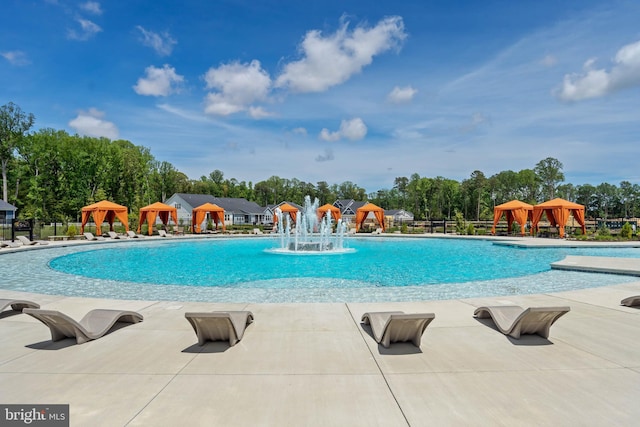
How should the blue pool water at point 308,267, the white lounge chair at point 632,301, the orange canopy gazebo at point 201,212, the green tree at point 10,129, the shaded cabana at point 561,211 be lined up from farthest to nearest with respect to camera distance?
the green tree at point 10,129, the orange canopy gazebo at point 201,212, the shaded cabana at point 561,211, the blue pool water at point 308,267, the white lounge chair at point 632,301

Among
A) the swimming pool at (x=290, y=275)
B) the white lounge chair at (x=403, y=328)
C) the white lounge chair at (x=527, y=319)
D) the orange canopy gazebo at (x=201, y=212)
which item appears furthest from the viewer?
the orange canopy gazebo at (x=201, y=212)

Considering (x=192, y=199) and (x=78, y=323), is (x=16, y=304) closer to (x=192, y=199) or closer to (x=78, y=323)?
(x=78, y=323)

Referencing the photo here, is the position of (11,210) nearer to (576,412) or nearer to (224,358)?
(224,358)

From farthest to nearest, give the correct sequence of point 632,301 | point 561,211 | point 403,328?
point 561,211, point 632,301, point 403,328

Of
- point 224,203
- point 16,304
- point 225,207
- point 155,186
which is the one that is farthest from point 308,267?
point 155,186

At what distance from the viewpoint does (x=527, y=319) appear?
5.13 metres

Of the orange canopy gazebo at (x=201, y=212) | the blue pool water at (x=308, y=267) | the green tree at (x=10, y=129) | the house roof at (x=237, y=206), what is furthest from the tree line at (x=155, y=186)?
the blue pool water at (x=308, y=267)

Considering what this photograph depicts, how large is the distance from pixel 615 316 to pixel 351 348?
489 centimetres

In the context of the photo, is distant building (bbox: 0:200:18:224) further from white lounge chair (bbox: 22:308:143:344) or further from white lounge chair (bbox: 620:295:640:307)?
white lounge chair (bbox: 620:295:640:307)

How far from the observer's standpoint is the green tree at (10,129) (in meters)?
44.7

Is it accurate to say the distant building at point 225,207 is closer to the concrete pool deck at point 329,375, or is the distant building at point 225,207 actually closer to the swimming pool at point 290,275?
the swimming pool at point 290,275

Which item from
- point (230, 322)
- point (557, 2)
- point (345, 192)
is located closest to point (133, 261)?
point (230, 322)

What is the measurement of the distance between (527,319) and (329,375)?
297 centimetres

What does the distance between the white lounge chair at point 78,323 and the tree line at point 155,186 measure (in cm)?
4888
